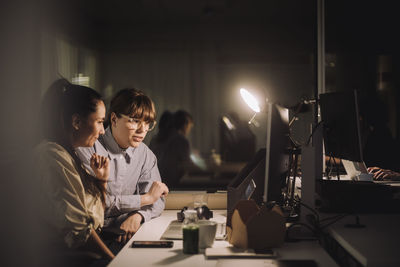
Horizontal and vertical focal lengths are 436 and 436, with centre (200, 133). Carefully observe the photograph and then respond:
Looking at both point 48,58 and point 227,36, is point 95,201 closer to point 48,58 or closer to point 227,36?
point 48,58

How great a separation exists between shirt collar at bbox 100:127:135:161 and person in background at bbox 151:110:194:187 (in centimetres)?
179

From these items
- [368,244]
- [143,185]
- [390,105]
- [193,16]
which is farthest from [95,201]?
[193,16]

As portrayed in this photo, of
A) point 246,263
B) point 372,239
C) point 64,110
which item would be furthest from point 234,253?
point 64,110

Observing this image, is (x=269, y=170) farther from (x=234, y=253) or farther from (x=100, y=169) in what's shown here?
(x=100, y=169)

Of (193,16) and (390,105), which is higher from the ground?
(193,16)

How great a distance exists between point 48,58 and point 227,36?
13.2 feet

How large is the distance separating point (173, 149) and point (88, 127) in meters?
2.52

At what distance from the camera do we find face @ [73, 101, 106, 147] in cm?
200

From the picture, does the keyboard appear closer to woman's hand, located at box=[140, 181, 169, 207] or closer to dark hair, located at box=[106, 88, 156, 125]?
woman's hand, located at box=[140, 181, 169, 207]

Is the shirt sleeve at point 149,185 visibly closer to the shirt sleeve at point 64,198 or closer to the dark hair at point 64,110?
the dark hair at point 64,110

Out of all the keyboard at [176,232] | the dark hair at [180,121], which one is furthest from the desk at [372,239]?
the dark hair at [180,121]

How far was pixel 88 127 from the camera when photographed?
6.72ft

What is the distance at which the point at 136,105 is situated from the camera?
2.46 metres

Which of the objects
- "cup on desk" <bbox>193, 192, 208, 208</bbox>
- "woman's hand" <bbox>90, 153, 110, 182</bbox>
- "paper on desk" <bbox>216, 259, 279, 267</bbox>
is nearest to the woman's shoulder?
"woman's hand" <bbox>90, 153, 110, 182</bbox>
